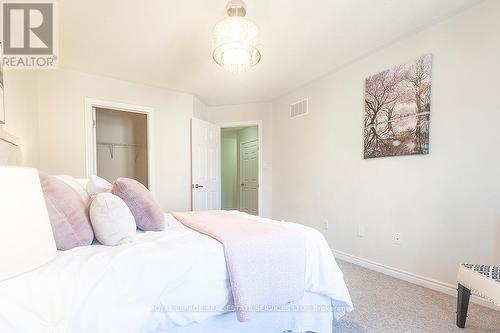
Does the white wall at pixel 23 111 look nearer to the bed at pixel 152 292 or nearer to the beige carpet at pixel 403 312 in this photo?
the bed at pixel 152 292

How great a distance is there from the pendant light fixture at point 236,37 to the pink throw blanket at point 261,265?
1275 millimetres

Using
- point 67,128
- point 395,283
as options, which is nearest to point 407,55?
point 395,283

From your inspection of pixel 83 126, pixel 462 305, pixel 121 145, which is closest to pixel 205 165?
pixel 121 145

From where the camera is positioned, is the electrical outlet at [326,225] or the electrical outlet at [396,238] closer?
the electrical outlet at [396,238]

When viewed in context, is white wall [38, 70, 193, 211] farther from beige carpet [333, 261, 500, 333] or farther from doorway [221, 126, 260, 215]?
Answer: beige carpet [333, 261, 500, 333]

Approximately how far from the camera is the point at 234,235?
140cm

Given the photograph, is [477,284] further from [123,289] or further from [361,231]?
[123,289]

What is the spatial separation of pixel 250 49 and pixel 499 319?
103 inches

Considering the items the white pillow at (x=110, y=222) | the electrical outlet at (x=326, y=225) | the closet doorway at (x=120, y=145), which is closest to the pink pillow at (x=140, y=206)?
the white pillow at (x=110, y=222)

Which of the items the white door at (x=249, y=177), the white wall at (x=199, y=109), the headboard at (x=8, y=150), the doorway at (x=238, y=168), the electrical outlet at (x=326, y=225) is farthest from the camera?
the doorway at (x=238, y=168)

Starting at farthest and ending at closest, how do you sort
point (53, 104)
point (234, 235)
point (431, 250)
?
point (53, 104) → point (431, 250) → point (234, 235)

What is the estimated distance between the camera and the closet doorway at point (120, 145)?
441 centimetres

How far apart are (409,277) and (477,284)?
37.9 inches

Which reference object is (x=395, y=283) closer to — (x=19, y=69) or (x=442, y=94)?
(x=442, y=94)
